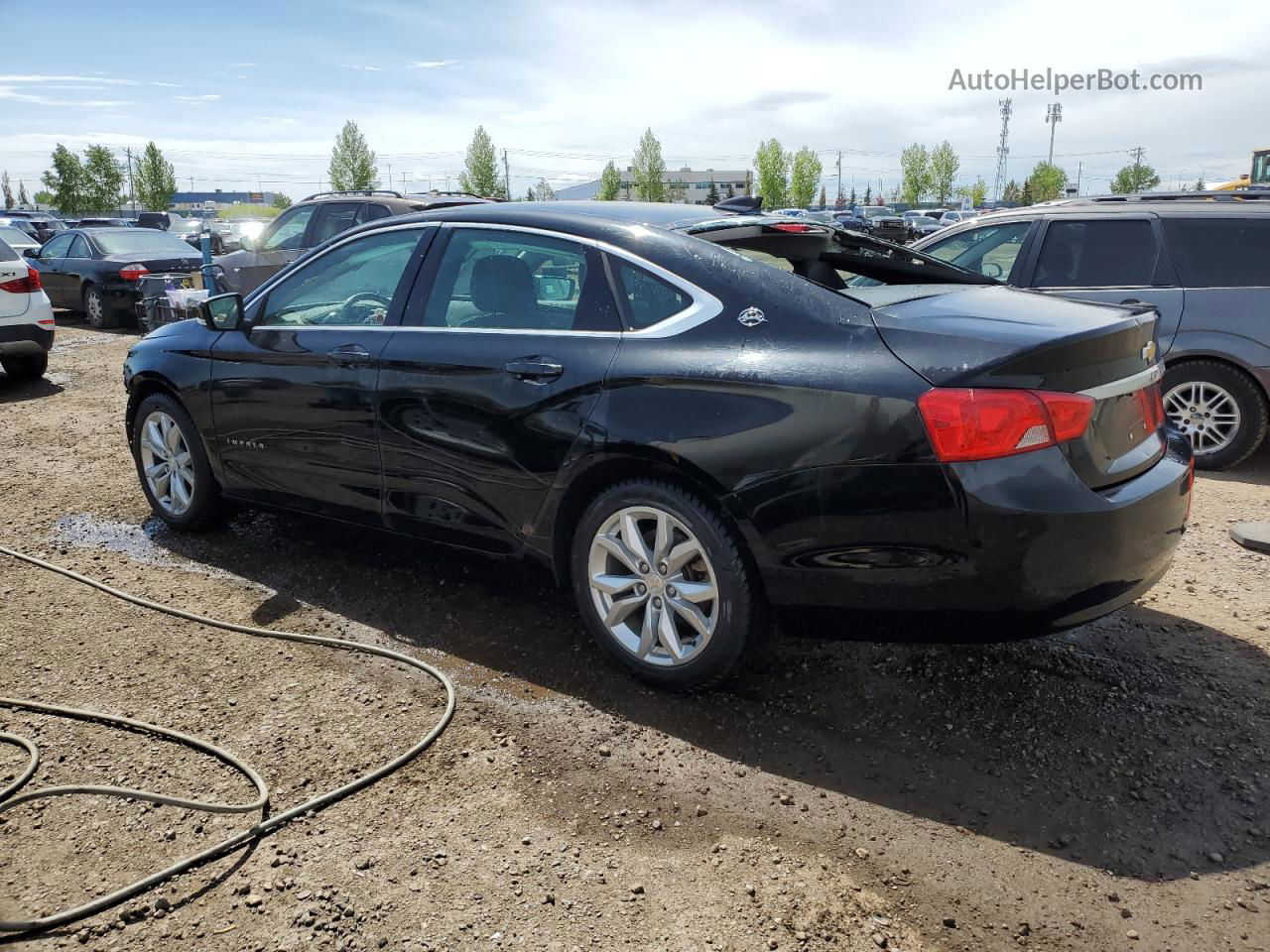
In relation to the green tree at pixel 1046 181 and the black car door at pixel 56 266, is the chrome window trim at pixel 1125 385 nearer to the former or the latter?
the black car door at pixel 56 266

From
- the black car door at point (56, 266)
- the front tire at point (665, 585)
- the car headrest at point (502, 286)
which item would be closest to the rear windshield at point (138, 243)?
the black car door at point (56, 266)

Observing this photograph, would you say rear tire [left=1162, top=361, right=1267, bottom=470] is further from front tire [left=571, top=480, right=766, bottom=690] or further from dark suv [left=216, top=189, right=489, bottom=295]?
dark suv [left=216, top=189, right=489, bottom=295]

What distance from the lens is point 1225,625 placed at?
13.3ft

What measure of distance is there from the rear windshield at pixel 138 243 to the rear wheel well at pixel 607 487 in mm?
14037

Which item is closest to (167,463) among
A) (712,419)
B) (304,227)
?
(712,419)

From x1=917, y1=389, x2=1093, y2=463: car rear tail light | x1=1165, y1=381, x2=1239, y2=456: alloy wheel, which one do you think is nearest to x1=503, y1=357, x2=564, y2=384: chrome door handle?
x1=917, y1=389, x2=1093, y2=463: car rear tail light

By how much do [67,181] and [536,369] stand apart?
80.7 m

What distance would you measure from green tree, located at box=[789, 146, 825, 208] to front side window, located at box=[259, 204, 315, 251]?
103m

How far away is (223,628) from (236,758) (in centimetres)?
114

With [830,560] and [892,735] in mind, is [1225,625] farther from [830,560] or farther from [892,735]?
[830,560]

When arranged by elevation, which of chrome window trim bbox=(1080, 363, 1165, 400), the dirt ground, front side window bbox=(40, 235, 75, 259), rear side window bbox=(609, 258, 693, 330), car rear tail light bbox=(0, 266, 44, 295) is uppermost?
front side window bbox=(40, 235, 75, 259)

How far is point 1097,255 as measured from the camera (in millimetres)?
6777

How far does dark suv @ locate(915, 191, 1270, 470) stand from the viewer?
6414mm

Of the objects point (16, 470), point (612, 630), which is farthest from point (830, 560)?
point (16, 470)
